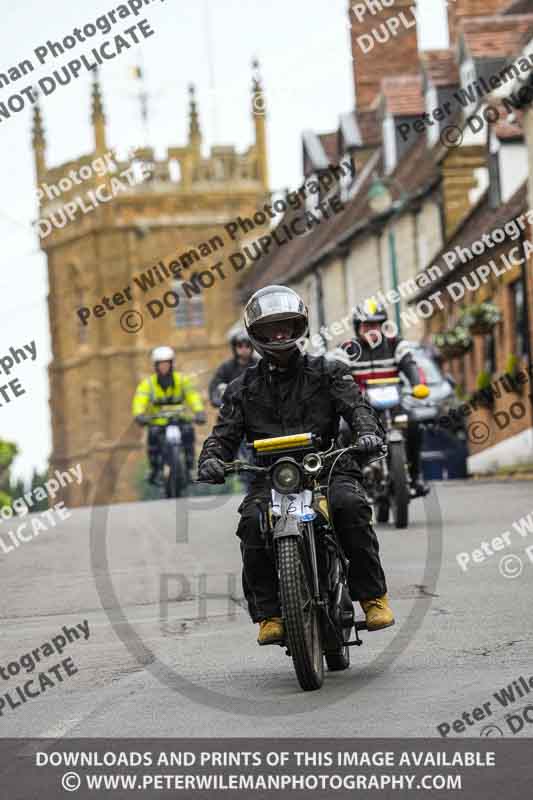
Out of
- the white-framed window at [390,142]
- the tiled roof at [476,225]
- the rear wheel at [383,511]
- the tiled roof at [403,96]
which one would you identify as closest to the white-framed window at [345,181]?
the white-framed window at [390,142]

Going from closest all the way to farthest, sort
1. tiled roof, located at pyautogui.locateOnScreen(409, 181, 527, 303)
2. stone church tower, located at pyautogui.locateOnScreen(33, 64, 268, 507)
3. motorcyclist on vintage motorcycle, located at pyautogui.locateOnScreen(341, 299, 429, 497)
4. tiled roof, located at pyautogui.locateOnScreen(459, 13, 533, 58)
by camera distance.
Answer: motorcyclist on vintage motorcycle, located at pyautogui.locateOnScreen(341, 299, 429, 497), tiled roof, located at pyautogui.locateOnScreen(409, 181, 527, 303), tiled roof, located at pyautogui.locateOnScreen(459, 13, 533, 58), stone church tower, located at pyautogui.locateOnScreen(33, 64, 268, 507)

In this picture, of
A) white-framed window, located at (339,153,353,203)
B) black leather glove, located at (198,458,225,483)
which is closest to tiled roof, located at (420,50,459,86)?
white-framed window, located at (339,153,353,203)

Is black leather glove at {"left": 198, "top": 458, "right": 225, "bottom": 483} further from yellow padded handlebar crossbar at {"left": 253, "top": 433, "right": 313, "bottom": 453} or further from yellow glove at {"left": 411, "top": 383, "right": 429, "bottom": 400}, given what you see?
yellow glove at {"left": 411, "top": 383, "right": 429, "bottom": 400}

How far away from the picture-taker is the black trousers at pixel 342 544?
25.5 feet

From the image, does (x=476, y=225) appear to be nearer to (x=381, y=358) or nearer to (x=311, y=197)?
(x=311, y=197)

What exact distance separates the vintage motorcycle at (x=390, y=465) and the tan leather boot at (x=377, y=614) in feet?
25.8

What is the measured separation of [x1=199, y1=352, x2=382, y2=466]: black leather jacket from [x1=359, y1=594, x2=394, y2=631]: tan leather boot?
712mm

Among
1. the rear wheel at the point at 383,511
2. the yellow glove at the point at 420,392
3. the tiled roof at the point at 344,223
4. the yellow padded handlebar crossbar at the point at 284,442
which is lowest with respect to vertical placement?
the rear wheel at the point at 383,511

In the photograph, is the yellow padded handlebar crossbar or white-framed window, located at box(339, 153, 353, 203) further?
white-framed window, located at box(339, 153, 353, 203)

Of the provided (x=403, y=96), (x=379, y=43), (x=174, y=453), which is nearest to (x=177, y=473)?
(x=174, y=453)

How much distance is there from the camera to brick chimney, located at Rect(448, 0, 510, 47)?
46469 mm

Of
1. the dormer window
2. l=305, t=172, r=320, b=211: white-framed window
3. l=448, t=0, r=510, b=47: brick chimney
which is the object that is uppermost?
l=448, t=0, r=510, b=47: brick chimney

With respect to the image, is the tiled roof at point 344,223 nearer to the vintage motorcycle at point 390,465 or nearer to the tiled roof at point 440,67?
the tiled roof at point 440,67
